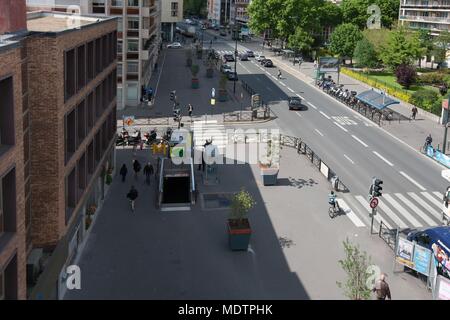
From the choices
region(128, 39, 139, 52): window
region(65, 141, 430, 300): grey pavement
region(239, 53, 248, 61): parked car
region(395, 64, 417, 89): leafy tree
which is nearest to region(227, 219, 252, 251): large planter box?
region(65, 141, 430, 300): grey pavement

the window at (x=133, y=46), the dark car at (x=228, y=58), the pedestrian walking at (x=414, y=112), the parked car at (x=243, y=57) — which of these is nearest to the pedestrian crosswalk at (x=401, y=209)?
the pedestrian walking at (x=414, y=112)

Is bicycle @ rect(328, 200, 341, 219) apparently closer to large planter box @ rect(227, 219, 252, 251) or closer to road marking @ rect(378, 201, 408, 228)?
road marking @ rect(378, 201, 408, 228)

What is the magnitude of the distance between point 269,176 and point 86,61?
1448 cm

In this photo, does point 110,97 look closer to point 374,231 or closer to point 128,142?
point 128,142

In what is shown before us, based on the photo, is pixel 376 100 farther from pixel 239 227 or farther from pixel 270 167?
pixel 239 227

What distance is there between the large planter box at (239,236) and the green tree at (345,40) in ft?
231

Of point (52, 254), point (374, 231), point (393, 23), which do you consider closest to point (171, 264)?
point (52, 254)

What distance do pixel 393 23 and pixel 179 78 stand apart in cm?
5389

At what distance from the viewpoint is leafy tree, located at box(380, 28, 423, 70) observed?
7794 centimetres

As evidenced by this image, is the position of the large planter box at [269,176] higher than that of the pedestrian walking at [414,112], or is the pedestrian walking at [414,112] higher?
the pedestrian walking at [414,112]

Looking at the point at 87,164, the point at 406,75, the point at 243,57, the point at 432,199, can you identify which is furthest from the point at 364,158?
the point at 243,57

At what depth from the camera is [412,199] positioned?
114ft

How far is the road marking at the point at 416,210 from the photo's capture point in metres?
31.4

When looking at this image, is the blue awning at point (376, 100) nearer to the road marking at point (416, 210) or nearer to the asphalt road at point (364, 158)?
the asphalt road at point (364, 158)
